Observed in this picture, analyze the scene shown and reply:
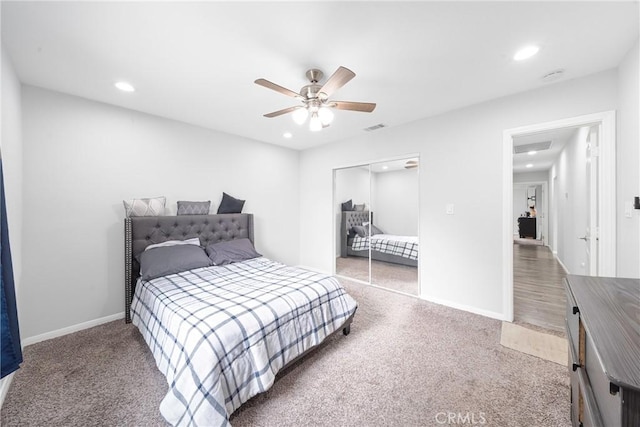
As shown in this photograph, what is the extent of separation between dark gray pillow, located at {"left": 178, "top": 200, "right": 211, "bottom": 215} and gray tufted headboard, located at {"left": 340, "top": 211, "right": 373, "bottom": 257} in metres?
2.22

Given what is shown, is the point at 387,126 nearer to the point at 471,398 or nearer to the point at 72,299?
the point at 471,398

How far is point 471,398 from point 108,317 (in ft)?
11.8

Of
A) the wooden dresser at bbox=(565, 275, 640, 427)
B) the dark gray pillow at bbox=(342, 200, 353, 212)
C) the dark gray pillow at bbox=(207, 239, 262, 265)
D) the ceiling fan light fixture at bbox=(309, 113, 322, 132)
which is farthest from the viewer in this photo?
the dark gray pillow at bbox=(342, 200, 353, 212)

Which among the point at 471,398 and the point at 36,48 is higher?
the point at 36,48

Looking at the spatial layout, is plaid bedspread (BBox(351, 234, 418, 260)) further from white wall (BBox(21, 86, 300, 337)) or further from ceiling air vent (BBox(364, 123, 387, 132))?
white wall (BBox(21, 86, 300, 337))

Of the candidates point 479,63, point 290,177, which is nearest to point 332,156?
point 290,177

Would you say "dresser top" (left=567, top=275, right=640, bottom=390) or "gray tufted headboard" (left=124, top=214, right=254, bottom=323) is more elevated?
"gray tufted headboard" (left=124, top=214, right=254, bottom=323)

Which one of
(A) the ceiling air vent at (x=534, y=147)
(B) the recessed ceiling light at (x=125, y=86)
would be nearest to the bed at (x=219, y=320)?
(B) the recessed ceiling light at (x=125, y=86)

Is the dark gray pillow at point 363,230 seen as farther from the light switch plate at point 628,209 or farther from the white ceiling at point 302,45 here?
the light switch plate at point 628,209

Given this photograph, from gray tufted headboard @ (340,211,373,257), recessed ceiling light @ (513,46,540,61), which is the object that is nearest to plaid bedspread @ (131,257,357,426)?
gray tufted headboard @ (340,211,373,257)

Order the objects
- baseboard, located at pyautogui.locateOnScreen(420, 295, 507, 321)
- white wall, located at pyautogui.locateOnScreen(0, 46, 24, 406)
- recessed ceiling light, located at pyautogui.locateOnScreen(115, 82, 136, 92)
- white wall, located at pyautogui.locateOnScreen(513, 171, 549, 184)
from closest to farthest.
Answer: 1. white wall, located at pyautogui.locateOnScreen(0, 46, 24, 406)
2. recessed ceiling light, located at pyautogui.locateOnScreen(115, 82, 136, 92)
3. baseboard, located at pyautogui.locateOnScreen(420, 295, 507, 321)
4. white wall, located at pyautogui.locateOnScreen(513, 171, 549, 184)

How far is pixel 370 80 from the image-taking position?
2.26 meters

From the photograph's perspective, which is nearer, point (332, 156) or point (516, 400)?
point (516, 400)

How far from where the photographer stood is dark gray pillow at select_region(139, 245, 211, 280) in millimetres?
2387
